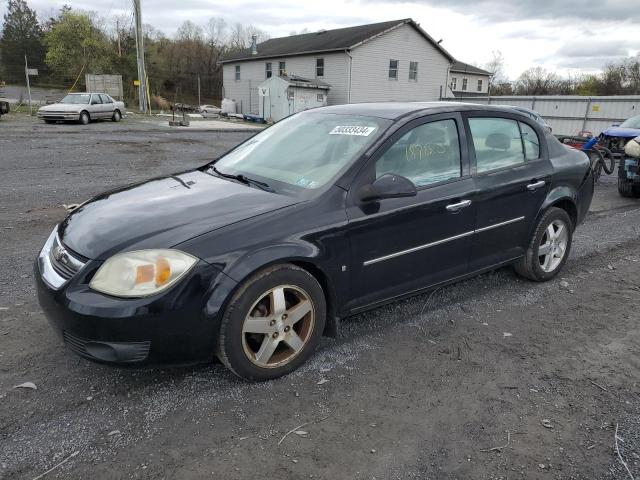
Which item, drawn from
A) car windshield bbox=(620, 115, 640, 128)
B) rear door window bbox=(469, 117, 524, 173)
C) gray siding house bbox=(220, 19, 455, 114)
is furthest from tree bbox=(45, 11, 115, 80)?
rear door window bbox=(469, 117, 524, 173)

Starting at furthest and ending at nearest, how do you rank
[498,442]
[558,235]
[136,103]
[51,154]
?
[136,103]
[51,154]
[558,235]
[498,442]

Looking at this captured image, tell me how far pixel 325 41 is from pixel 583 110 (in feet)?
67.9

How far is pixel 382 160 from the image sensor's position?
339 centimetres

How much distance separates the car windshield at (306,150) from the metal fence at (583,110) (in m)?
19.4

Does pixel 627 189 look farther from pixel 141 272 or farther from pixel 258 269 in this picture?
pixel 141 272

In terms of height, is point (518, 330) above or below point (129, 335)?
below

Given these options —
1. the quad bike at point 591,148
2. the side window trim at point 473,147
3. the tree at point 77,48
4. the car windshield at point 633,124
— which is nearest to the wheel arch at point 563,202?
the side window trim at point 473,147

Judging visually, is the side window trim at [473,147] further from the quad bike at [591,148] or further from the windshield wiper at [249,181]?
the quad bike at [591,148]

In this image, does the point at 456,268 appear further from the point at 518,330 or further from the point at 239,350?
the point at 239,350

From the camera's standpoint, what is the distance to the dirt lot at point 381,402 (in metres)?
2.40

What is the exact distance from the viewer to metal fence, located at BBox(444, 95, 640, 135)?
2135 centimetres

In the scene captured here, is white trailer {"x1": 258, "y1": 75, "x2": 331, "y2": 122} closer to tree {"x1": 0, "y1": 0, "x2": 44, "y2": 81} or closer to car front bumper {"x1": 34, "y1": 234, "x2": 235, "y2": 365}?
car front bumper {"x1": 34, "y1": 234, "x2": 235, "y2": 365}

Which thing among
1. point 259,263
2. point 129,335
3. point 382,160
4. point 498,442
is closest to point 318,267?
point 259,263

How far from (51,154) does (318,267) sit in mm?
11650
